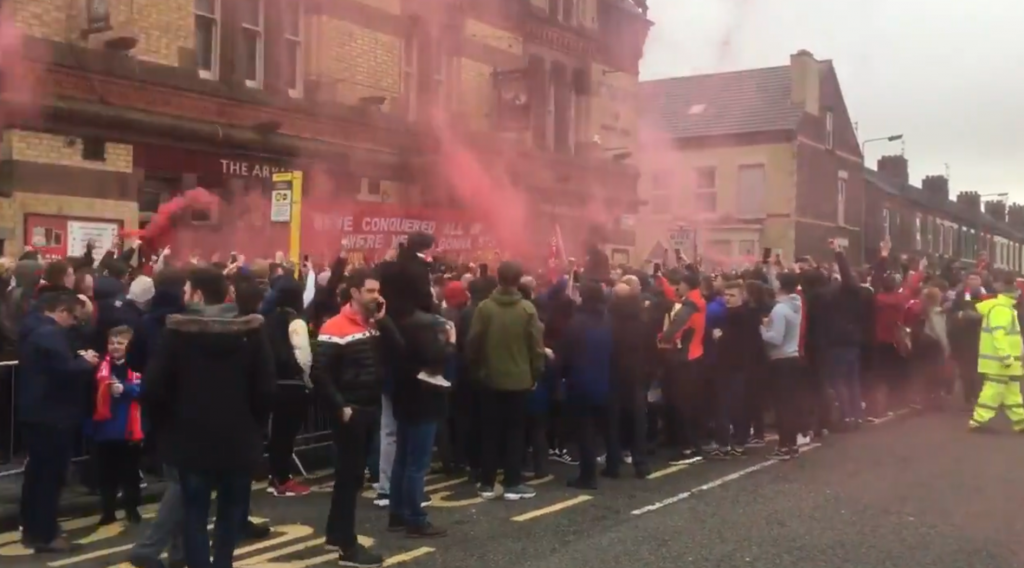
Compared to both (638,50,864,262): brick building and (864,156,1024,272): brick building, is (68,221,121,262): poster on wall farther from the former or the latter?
(864,156,1024,272): brick building

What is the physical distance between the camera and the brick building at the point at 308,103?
41.5ft

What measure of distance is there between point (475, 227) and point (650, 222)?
1290 cm

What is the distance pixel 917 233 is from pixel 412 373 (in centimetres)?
3933

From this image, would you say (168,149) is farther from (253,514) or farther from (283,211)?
(253,514)

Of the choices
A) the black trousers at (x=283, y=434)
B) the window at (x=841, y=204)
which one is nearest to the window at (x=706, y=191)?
the window at (x=841, y=204)

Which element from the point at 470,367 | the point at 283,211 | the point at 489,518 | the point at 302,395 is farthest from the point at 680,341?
the point at 283,211

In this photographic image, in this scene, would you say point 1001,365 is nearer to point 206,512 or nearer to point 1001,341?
point 1001,341

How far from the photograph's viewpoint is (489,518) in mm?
7234

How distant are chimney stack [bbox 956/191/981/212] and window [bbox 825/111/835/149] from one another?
21.0 m

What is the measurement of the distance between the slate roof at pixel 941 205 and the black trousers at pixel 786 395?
28635mm

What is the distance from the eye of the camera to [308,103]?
52.3 ft

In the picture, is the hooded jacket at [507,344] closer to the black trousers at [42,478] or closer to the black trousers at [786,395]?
the black trousers at [42,478]

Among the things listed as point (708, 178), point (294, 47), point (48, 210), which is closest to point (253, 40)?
point (294, 47)

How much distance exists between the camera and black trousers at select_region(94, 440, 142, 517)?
22.3 feet
